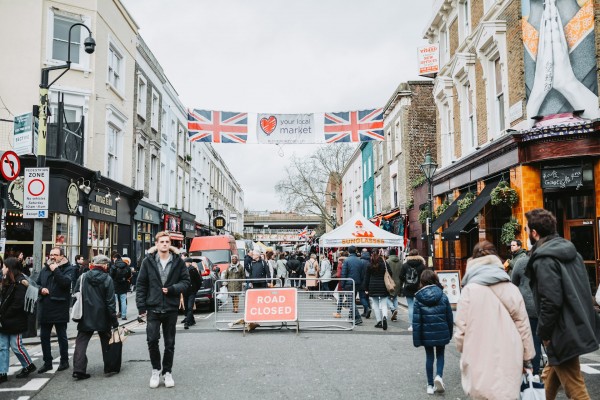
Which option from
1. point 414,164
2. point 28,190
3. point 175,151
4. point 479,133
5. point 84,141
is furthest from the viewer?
point 175,151

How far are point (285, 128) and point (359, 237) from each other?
4536 millimetres

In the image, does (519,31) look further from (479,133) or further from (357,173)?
(357,173)

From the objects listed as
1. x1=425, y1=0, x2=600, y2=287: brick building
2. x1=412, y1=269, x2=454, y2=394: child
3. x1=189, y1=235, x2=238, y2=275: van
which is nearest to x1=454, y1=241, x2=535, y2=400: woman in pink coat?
x1=412, y1=269, x2=454, y2=394: child

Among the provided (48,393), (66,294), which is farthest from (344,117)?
(48,393)

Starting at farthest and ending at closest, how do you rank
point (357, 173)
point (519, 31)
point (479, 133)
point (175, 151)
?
point (357, 173) → point (175, 151) → point (479, 133) → point (519, 31)

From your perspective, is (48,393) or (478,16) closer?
(48,393)

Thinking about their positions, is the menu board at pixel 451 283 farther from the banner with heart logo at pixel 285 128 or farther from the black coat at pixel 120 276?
the black coat at pixel 120 276

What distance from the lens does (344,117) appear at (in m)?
17.6

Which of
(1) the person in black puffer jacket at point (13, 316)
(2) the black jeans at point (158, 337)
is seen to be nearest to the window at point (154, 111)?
(1) the person in black puffer jacket at point (13, 316)

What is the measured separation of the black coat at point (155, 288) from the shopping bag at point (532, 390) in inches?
175

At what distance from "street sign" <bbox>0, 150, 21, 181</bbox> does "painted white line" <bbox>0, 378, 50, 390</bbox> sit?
5.16m

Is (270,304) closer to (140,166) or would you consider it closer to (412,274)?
(412,274)

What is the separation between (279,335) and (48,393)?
5.12m

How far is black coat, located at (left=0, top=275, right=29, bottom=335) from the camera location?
7.22 metres
